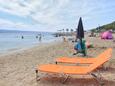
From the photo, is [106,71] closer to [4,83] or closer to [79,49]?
[4,83]

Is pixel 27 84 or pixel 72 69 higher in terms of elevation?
pixel 72 69

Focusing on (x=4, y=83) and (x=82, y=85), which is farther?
(x=4, y=83)

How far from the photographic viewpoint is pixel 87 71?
5.93 meters

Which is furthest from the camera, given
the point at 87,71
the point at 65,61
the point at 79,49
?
the point at 79,49

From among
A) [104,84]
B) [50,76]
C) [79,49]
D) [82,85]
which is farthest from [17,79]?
[79,49]

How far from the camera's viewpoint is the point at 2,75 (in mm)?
7574

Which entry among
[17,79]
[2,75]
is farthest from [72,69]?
[2,75]

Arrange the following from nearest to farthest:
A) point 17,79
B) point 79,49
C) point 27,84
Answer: point 27,84 → point 17,79 → point 79,49

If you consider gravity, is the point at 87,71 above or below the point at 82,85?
above

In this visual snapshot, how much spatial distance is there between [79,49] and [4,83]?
22.1ft

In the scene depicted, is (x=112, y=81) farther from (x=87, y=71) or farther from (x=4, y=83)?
(x=4, y=83)

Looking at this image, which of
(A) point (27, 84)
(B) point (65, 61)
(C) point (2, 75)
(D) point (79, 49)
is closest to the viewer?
(A) point (27, 84)

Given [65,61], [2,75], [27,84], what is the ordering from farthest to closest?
1. [65,61]
2. [2,75]
3. [27,84]

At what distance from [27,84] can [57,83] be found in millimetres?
805
